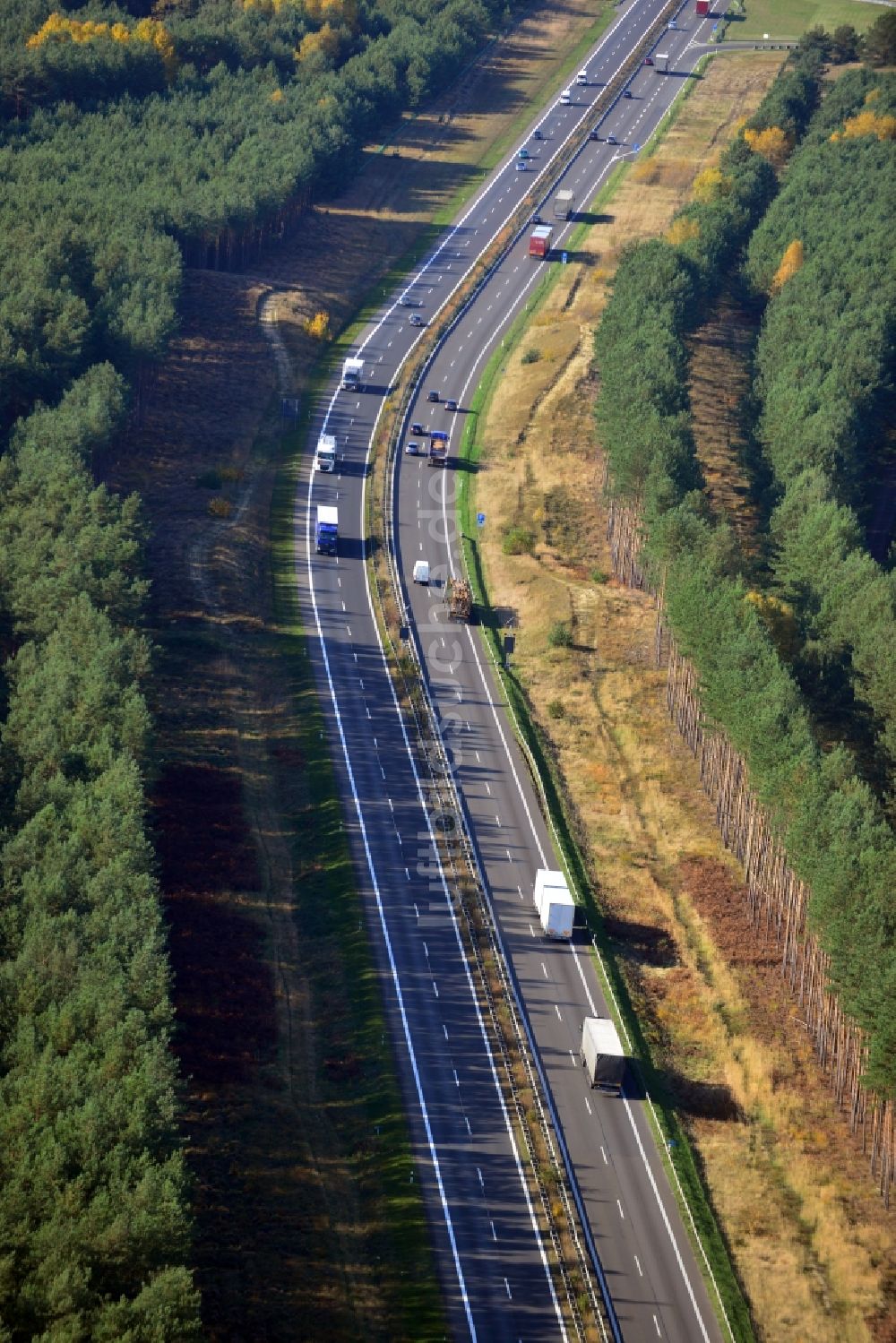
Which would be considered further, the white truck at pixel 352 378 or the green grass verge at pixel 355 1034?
the white truck at pixel 352 378

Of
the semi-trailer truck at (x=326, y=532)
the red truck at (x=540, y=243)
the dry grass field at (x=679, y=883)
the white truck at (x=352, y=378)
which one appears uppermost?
the red truck at (x=540, y=243)

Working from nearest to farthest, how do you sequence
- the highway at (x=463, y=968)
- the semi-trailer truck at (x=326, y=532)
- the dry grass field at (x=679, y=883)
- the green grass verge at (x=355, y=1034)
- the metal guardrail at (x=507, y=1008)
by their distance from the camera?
1. the green grass verge at (x=355, y=1034)
2. the metal guardrail at (x=507, y=1008)
3. the highway at (x=463, y=968)
4. the dry grass field at (x=679, y=883)
5. the semi-trailer truck at (x=326, y=532)

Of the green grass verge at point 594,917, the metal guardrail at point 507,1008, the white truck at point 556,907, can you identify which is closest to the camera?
the metal guardrail at point 507,1008

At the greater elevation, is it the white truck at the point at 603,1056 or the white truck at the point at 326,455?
the white truck at the point at 326,455

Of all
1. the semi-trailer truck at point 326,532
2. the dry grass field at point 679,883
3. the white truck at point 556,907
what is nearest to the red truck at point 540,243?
the dry grass field at point 679,883

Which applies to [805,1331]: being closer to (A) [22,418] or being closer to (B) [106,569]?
(B) [106,569]

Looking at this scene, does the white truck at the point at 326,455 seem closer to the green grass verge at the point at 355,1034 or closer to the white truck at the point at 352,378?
the white truck at the point at 352,378
